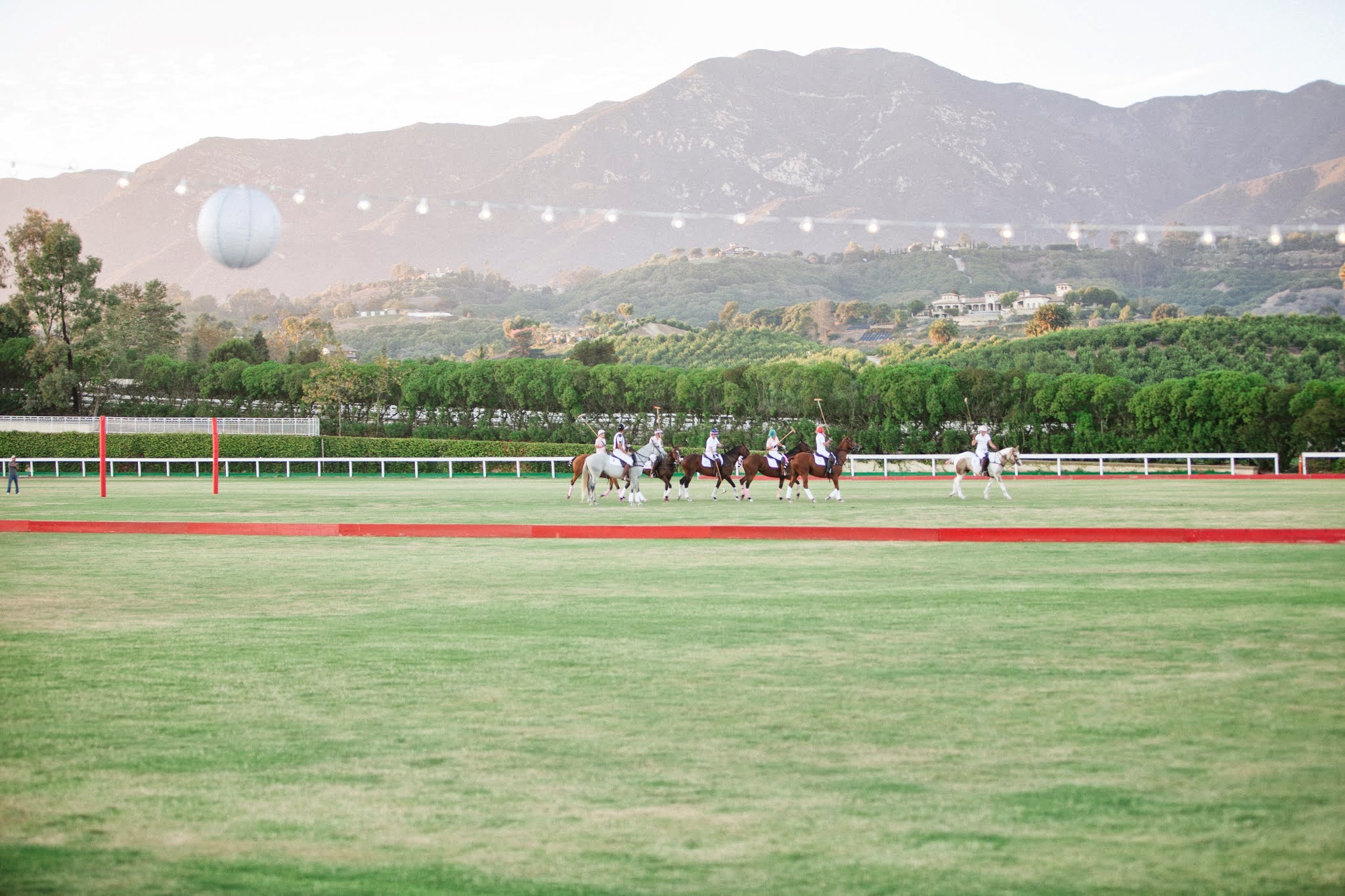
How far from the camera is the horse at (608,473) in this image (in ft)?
81.1

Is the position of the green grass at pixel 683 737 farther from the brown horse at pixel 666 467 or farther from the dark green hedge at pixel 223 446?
the dark green hedge at pixel 223 446

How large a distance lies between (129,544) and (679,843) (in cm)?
1512

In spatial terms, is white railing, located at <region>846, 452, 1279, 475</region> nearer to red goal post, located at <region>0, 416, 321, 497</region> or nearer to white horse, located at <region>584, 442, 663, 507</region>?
white horse, located at <region>584, 442, 663, 507</region>

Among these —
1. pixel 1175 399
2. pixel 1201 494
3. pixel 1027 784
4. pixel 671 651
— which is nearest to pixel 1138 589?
pixel 671 651

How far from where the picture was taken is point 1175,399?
45.0m

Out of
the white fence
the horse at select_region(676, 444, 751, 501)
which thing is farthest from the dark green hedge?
the horse at select_region(676, 444, 751, 501)

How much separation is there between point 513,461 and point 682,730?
4198 cm

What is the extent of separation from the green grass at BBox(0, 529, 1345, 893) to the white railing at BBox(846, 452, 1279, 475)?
25633 mm

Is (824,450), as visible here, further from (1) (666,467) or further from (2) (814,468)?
(1) (666,467)

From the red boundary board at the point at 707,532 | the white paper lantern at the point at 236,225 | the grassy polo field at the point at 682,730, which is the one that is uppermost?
the white paper lantern at the point at 236,225

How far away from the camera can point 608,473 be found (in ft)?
81.7

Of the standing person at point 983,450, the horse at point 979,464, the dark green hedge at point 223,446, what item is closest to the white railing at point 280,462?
the dark green hedge at point 223,446

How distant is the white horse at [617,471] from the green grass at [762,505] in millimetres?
406

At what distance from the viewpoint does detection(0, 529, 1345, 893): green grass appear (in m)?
4.57
